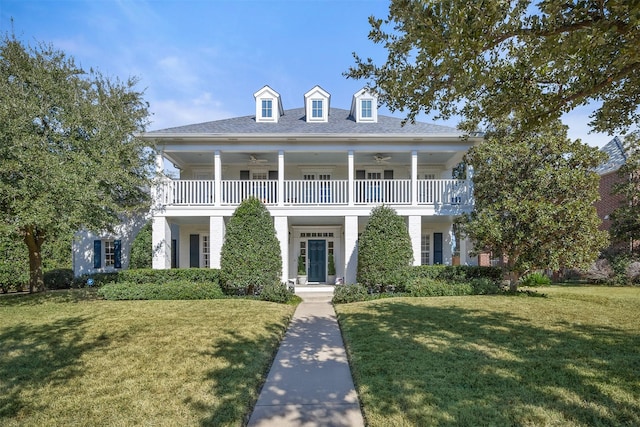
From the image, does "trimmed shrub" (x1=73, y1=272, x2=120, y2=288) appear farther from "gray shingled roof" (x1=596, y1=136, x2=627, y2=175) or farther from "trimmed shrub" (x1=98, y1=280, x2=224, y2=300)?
"gray shingled roof" (x1=596, y1=136, x2=627, y2=175)

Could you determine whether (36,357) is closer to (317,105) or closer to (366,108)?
(317,105)

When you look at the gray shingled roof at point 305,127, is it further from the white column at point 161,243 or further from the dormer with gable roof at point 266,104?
the white column at point 161,243

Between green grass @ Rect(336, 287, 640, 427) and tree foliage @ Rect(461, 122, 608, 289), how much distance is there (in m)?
2.40

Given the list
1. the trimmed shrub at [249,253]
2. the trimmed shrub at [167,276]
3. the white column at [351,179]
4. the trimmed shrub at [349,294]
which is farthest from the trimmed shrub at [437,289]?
the trimmed shrub at [167,276]

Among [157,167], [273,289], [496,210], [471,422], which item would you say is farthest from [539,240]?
[157,167]

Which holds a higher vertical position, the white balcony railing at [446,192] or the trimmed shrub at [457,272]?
the white balcony railing at [446,192]

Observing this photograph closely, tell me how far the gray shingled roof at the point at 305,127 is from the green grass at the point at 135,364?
7833 millimetres

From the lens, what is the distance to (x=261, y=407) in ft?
12.4

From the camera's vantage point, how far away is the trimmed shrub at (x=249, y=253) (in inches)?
451

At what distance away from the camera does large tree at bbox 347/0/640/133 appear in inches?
148

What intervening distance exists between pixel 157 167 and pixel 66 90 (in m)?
3.76

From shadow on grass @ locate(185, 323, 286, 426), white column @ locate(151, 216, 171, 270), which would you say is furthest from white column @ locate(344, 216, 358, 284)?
white column @ locate(151, 216, 171, 270)

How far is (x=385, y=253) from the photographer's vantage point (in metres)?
11.9

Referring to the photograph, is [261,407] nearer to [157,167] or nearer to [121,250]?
[157,167]
